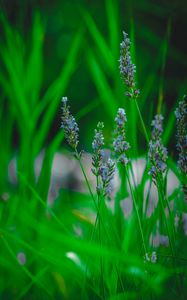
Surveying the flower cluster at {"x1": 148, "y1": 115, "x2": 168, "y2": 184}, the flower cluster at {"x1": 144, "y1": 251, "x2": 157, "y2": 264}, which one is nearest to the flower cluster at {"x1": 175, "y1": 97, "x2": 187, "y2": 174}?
the flower cluster at {"x1": 148, "y1": 115, "x2": 168, "y2": 184}

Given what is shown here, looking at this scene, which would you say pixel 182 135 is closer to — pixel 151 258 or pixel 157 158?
pixel 157 158

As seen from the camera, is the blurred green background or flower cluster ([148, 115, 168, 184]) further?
the blurred green background

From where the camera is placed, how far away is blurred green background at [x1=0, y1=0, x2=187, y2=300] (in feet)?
3.78

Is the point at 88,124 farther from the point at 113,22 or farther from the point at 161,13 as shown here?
the point at 113,22

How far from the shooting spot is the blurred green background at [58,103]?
1.15 metres

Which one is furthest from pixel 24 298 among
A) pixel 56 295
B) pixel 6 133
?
pixel 6 133

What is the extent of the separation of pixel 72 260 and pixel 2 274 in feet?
0.92

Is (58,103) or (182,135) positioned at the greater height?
(58,103)

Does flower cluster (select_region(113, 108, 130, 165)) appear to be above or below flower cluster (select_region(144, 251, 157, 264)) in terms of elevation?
above

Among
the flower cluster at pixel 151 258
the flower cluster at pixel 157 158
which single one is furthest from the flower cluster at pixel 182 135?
the flower cluster at pixel 151 258

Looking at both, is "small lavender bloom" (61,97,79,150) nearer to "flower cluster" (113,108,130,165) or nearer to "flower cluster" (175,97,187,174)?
"flower cluster" (113,108,130,165)

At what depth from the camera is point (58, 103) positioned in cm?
169

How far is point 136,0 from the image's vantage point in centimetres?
198

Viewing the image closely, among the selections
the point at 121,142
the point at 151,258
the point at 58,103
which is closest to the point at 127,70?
the point at 121,142
